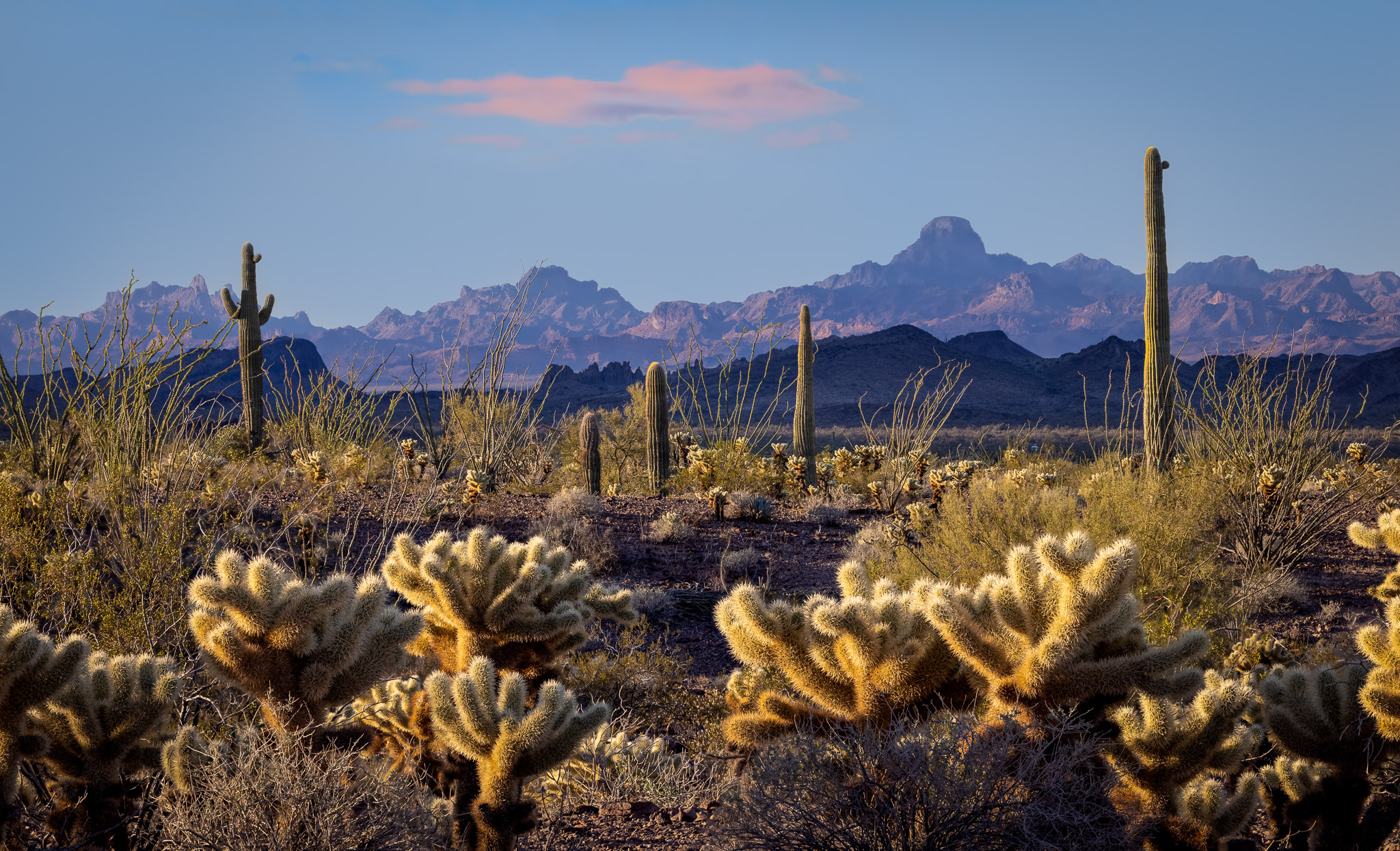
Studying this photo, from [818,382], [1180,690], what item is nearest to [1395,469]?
[1180,690]

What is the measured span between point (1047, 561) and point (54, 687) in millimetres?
2989

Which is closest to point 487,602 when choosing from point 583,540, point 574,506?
point 583,540

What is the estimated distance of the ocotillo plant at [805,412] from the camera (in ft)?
53.9

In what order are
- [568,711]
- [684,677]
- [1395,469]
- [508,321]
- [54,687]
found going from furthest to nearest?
[1395,469]
[508,321]
[684,677]
[568,711]
[54,687]

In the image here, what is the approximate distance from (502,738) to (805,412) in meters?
14.4

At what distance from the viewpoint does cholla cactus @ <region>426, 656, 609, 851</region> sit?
2936mm

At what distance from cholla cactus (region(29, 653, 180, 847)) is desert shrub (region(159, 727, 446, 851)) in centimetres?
19

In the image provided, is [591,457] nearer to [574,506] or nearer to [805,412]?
[574,506]

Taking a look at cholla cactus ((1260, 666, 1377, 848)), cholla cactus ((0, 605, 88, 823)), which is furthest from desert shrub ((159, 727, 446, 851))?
cholla cactus ((1260, 666, 1377, 848))

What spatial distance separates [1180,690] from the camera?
2.97 m

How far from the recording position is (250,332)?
17.7 m

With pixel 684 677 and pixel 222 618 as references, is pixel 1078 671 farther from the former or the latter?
pixel 684 677

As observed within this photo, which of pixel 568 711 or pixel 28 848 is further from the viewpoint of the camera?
pixel 568 711

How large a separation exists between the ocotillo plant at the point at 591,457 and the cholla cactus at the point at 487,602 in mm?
11105
